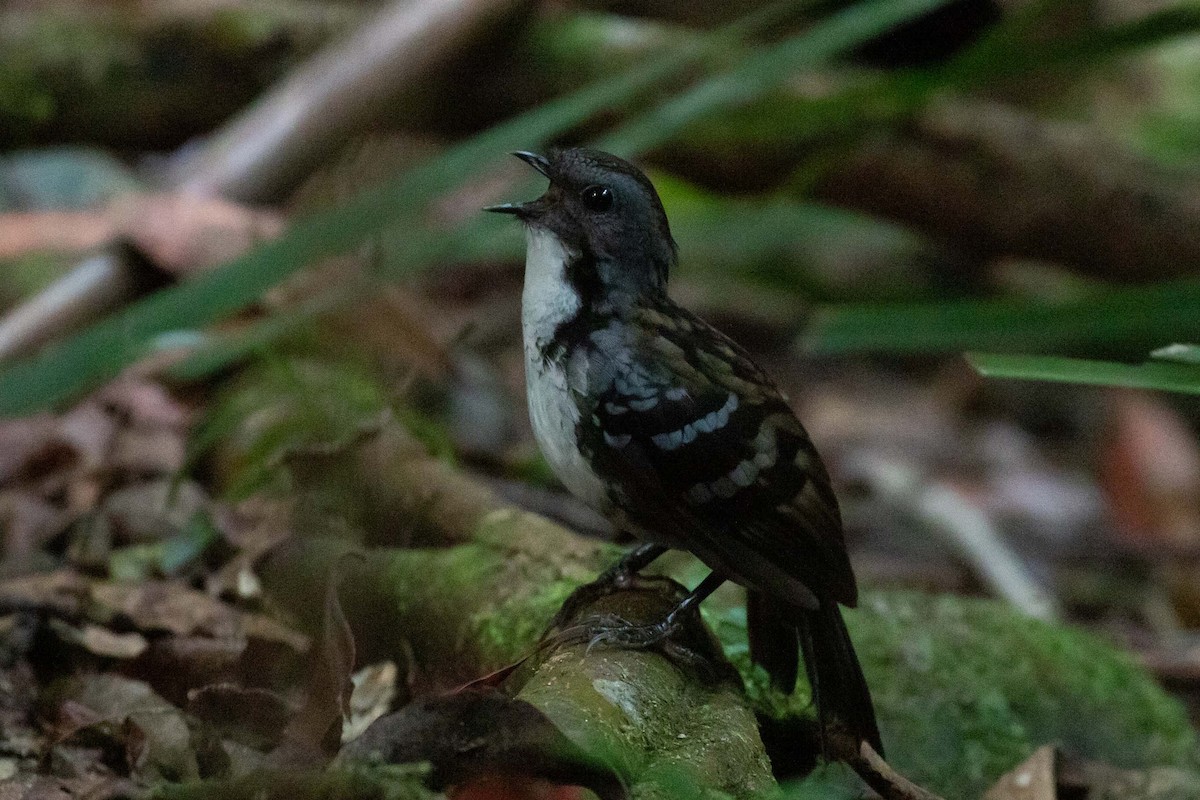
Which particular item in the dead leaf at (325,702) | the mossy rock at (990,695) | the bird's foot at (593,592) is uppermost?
the dead leaf at (325,702)

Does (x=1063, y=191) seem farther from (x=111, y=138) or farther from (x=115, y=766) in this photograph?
(x=115, y=766)

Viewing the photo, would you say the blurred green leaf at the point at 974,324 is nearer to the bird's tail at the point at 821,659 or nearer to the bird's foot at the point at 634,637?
the bird's tail at the point at 821,659

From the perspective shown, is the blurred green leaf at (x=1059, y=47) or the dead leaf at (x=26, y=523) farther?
the blurred green leaf at (x=1059, y=47)

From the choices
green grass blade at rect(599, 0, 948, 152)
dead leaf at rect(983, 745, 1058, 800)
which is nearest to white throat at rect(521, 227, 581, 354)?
dead leaf at rect(983, 745, 1058, 800)

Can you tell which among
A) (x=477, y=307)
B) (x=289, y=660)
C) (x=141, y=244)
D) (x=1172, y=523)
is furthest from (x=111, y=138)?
(x=1172, y=523)

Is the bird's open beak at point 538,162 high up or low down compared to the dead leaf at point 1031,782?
up

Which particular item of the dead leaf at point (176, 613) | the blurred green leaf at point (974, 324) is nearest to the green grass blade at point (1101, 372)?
the blurred green leaf at point (974, 324)

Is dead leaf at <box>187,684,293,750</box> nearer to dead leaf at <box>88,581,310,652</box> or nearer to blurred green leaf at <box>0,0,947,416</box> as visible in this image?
dead leaf at <box>88,581,310,652</box>

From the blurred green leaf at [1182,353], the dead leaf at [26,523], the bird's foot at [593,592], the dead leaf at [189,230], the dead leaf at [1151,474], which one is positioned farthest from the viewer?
the dead leaf at [1151,474]
